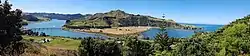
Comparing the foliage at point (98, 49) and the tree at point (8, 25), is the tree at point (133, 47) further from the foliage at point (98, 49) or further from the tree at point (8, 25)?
the tree at point (8, 25)

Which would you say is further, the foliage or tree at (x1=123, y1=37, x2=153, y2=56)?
the foliage

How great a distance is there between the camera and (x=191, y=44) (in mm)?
39219

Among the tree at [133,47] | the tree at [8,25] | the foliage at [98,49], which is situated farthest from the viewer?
the foliage at [98,49]

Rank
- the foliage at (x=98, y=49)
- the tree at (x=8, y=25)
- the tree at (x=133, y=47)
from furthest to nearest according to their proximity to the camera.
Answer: the foliage at (x=98, y=49), the tree at (x=133, y=47), the tree at (x=8, y=25)

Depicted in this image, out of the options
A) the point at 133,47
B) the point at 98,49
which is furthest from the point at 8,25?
the point at 98,49

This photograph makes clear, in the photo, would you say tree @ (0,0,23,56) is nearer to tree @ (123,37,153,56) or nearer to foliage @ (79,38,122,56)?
tree @ (123,37,153,56)

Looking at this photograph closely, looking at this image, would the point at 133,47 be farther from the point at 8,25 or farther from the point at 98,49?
the point at 8,25

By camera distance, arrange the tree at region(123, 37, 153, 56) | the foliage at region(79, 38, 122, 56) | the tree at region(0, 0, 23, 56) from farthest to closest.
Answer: the foliage at region(79, 38, 122, 56), the tree at region(123, 37, 153, 56), the tree at region(0, 0, 23, 56)

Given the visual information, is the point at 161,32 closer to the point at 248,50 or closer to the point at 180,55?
the point at 248,50

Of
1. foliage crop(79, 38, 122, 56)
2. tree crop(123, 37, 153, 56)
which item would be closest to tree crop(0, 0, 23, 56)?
tree crop(123, 37, 153, 56)

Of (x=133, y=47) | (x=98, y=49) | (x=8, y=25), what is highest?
(x=8, y=25)

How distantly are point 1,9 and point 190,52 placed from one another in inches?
803

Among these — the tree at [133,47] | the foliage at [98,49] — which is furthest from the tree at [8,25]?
the foliage at [98,49]

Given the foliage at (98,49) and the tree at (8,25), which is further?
the foliage at (98,49)
